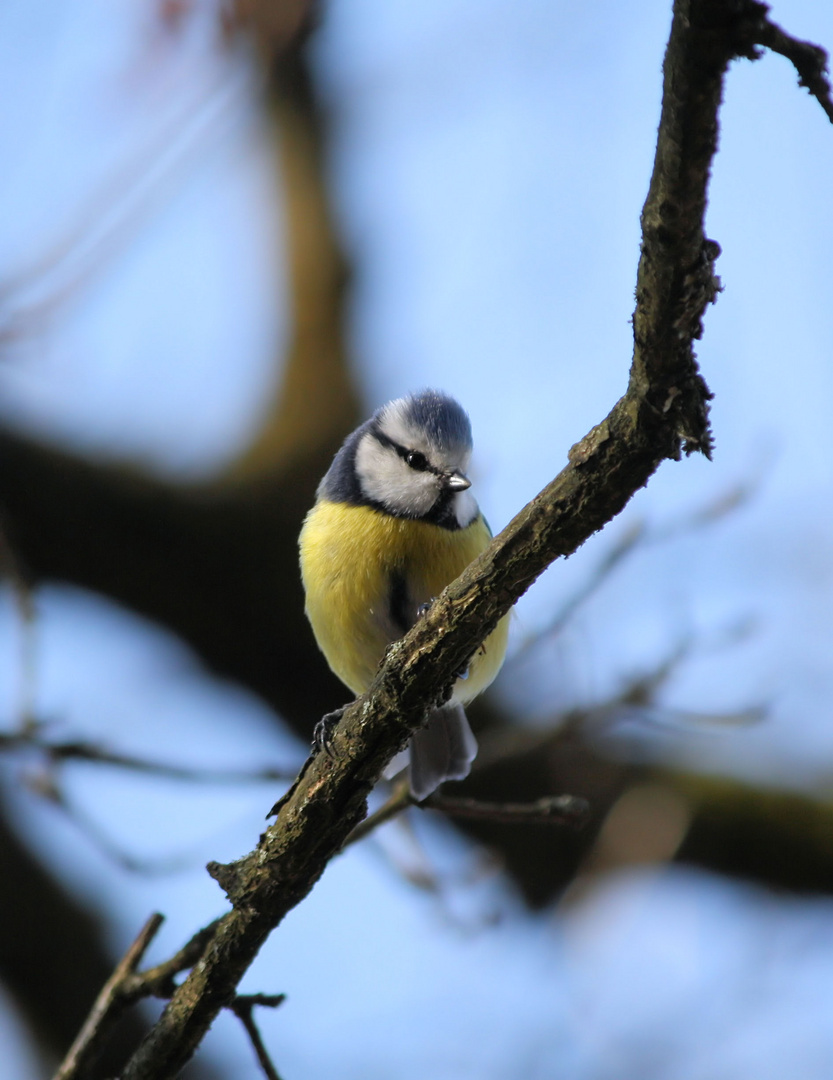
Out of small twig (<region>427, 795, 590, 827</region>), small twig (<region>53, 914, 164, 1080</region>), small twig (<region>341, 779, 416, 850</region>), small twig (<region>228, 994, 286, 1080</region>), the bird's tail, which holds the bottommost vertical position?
small twig (<region>228, 994, 286, 1080</region>)

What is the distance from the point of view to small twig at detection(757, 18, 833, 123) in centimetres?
84

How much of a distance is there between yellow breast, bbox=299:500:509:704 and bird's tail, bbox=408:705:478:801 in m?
0.24

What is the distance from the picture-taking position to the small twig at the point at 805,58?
2.76 ft

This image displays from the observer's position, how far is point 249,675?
374 centimetres

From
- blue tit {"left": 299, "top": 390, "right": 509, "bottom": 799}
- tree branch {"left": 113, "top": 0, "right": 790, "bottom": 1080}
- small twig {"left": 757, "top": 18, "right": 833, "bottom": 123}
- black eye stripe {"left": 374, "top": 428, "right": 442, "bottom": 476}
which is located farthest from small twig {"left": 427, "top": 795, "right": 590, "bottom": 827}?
small twig {"left": 757, "top": 18, "right": 833, "bottom": 123}

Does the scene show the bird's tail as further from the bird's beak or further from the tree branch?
the tree branch

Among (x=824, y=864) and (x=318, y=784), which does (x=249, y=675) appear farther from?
(x=318, y=784)

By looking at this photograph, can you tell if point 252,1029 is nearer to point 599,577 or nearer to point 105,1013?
point 105,1013

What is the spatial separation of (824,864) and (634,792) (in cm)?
62

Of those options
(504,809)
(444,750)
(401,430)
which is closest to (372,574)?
(401,430)

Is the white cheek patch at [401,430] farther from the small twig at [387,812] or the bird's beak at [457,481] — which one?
the small twig at [387,812]

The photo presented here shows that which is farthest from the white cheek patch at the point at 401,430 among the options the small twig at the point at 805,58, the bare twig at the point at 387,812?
the small twig at the point at 805,58

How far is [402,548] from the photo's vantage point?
2.41 m

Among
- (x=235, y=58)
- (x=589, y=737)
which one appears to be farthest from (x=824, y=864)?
(x=235, y=58)
